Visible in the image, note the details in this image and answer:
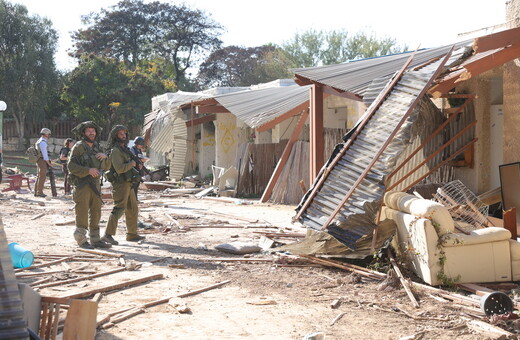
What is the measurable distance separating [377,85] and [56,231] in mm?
6301

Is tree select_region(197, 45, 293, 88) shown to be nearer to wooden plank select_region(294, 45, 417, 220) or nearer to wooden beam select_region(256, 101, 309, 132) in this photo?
wooden beam select_region(256, 101, 309, 132)

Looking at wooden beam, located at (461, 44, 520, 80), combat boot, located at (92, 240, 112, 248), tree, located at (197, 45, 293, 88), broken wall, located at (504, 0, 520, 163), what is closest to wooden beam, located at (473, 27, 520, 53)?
wooden beam, located at (461, 44, 520, 80)

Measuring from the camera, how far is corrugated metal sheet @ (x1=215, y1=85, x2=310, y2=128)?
1623cm

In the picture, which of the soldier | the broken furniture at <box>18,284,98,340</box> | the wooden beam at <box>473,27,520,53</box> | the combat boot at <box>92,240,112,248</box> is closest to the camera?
the broken furniture at <box>18,284,98,340</box>

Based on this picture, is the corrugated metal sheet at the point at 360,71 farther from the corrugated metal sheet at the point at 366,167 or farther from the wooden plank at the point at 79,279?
the wooden plank at the point at 79,279

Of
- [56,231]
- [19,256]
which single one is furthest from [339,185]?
[56,231]

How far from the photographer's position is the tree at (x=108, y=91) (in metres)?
38.0

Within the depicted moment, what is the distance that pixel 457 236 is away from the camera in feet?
22.0

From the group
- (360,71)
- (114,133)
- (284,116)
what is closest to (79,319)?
(114,133)

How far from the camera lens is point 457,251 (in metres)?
6.77

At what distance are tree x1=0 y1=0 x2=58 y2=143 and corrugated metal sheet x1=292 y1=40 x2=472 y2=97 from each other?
1168 inches

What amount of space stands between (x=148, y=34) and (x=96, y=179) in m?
45.1

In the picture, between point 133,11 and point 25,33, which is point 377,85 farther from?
point 133,11

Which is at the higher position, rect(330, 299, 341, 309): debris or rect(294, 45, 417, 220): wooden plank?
rect(294, 45, 417, 220): wooden plank
